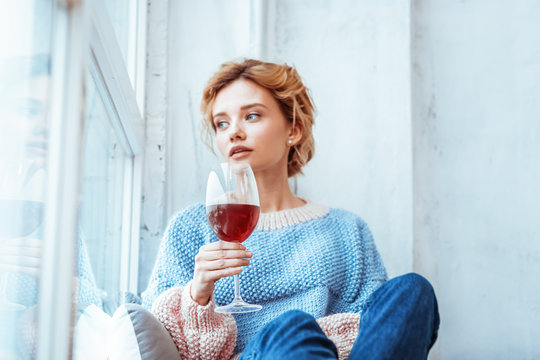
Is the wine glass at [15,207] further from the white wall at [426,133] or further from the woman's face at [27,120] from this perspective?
the white wall at [426,133]

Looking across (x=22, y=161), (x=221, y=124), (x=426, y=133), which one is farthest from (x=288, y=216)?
(x=22, y=161)

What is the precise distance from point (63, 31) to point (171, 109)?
1086 millimetres

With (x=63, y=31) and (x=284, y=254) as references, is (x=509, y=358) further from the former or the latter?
(x=63, y=31)

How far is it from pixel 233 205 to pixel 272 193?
53 centimetres

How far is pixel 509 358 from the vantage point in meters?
1.84

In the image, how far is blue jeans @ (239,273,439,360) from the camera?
2.83ft

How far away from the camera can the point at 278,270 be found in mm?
1376

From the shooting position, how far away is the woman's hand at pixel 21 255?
68 centimetres

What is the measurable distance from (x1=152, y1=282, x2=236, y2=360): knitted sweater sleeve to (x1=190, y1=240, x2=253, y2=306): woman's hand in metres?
0.06

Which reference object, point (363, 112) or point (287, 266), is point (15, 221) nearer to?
point (287, 266)

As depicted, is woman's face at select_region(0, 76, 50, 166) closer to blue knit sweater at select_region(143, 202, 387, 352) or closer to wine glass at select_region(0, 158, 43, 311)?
wine glass at select_region(0, 158, 43, 311)

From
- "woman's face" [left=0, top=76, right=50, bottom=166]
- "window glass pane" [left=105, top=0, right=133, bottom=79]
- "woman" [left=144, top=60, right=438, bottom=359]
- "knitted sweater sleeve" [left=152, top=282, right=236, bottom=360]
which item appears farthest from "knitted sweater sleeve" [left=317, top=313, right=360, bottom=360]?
"window glass pane" [left=105, top=0, right=133, bottom=79]

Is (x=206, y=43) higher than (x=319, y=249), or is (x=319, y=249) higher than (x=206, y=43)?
(x=206, y=43)

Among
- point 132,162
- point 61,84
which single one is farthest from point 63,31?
point 132,162
